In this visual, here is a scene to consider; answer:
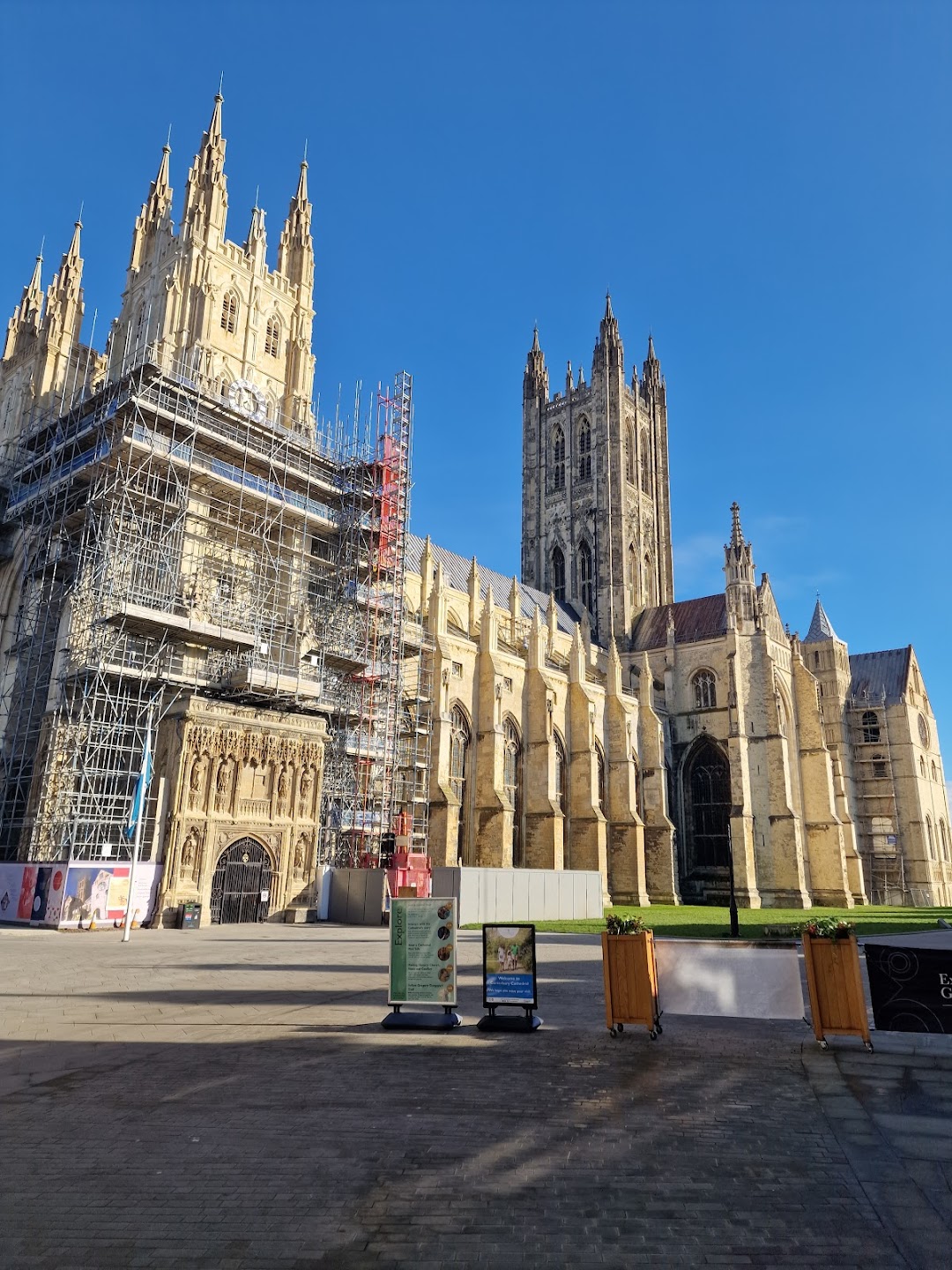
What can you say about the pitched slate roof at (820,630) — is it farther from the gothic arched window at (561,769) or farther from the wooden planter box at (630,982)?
the wooden planter box at (630,982)

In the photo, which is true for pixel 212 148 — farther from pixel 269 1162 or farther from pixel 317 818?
pixel 269 1162

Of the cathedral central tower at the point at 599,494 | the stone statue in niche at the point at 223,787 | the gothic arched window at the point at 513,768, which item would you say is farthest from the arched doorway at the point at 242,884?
A: the cathedral central tower at the point at 599,494

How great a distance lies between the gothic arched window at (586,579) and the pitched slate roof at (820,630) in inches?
665

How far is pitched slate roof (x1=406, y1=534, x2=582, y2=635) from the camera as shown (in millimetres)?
46719

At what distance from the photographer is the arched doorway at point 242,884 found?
2566 centimetres

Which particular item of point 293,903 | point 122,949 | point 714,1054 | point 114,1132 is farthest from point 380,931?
point 114,1132

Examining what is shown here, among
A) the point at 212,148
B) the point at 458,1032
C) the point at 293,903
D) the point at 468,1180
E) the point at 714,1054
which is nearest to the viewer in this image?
the point at 468,1180

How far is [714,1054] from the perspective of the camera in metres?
8.94

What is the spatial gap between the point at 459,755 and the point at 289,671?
1148 cm

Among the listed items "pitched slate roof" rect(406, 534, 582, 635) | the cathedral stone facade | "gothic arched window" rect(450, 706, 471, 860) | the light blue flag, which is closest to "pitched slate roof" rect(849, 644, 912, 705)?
the cathedral stone facade

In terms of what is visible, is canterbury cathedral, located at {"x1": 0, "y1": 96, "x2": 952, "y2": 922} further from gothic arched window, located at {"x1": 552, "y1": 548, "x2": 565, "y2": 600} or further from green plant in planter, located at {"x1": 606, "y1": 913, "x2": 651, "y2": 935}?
green plant in planter, located at {"x1": 606, "y1": 913, "x2": 651, "y2": 935}

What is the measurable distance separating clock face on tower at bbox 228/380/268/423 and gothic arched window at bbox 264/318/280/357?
9.26ft

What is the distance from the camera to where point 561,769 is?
1758 inches

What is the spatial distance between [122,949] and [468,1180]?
14.6m
